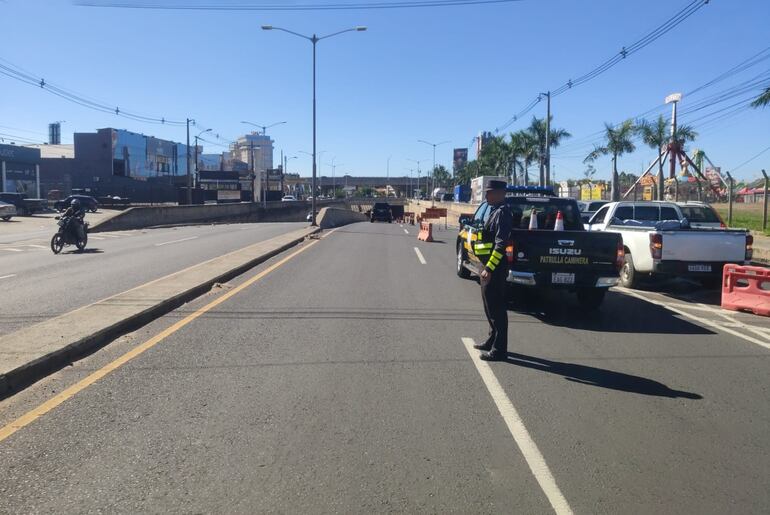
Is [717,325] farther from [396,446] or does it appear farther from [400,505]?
[400,505]

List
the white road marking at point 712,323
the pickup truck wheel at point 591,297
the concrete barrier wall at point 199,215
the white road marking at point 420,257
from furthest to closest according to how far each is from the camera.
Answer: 1. the concrete barrier wall at point 199,215
2. the white road marking at point 420,257
3. the pickup truck wheel at point 591,297
4. the white road marking at point 712,323

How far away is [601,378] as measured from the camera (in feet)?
22.3

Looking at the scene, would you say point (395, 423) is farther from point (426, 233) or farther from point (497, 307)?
point (426, 233)

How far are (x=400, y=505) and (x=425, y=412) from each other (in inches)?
65.4

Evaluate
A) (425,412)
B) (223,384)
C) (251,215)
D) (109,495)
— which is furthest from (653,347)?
(251,215)

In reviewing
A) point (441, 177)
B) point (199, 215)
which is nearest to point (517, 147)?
point (199, 215)

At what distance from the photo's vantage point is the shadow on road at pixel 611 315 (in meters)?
9.53

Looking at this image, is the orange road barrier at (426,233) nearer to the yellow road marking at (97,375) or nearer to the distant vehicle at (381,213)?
the yellow road marking at (97,375)

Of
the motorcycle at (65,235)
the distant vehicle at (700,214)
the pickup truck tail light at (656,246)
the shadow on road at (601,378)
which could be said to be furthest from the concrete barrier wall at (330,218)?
the shadow on road at (601,378)

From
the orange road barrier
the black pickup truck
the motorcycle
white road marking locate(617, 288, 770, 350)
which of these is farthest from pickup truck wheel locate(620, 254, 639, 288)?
the motorcycle

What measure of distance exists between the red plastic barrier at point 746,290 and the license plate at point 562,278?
3355mm

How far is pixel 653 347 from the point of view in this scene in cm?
829

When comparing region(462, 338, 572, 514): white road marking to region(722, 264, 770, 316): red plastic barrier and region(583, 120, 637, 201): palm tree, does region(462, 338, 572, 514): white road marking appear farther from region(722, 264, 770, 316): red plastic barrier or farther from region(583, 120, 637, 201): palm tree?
region(583, 120, 637, 201): palm tree

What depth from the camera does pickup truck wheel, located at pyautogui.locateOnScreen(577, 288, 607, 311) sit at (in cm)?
1079
